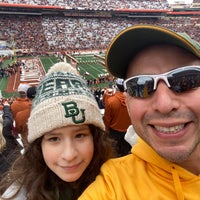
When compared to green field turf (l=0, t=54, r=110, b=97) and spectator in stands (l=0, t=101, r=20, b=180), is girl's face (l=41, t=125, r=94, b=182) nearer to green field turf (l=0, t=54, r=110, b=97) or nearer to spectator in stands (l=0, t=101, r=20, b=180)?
spectator in stands (l=0, t=101, r=20, b=180)

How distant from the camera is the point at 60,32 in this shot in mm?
47125

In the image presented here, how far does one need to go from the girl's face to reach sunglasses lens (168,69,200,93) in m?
0.82

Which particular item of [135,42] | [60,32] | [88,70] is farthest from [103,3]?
[135,42]

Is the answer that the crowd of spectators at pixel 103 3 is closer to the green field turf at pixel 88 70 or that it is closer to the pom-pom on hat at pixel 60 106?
the green field turf at pixel 88 70

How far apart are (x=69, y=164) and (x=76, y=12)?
53.7 m

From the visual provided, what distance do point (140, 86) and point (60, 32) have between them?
47.6 m

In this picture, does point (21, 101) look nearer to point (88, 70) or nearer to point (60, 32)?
point (88, 70)

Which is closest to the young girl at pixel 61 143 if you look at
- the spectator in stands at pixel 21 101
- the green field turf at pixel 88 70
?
the spectator in stands at pixel 21 101

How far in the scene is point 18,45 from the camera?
40062 millimetres

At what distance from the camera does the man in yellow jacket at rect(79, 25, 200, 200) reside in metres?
1.37

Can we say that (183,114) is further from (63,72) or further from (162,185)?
(63,72)

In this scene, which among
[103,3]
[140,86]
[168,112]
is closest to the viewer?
[168,112]

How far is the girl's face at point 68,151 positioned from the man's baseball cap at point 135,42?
0.54m

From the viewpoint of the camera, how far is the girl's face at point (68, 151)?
72.8 inches
